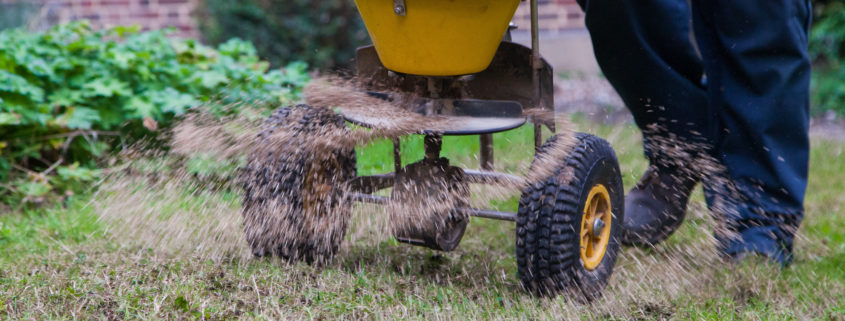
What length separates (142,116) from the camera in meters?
2.95

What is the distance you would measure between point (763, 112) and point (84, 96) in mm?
2364

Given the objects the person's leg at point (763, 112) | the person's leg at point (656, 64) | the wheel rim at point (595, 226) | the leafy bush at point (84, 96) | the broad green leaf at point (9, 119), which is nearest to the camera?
the wheel rim at point (595, 226)

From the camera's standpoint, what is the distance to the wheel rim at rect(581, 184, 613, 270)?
6.29 feet

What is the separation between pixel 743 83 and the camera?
91.0 inches

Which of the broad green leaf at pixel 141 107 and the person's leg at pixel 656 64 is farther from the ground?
the person's leg at pixel 656 64

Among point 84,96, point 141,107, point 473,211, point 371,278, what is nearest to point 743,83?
point 473,211

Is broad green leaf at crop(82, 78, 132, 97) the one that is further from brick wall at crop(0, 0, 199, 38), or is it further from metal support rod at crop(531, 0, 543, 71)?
brick wall at crop(0, 0, 199, 38)

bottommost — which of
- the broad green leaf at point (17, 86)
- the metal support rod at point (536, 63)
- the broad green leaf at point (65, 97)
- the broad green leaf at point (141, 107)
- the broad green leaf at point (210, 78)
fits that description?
the broad green leaf at point (141, 107)

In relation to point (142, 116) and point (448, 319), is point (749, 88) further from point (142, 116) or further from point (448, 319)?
point (142, 116)

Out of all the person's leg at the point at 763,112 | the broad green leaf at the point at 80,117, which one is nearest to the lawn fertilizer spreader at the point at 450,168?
the person's leg at the point at 763,112

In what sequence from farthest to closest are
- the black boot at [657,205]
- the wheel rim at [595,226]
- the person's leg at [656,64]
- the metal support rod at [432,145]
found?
the black boot at [657,205] → the person's leg at [656,64] → the metal support rod at [432,145] → the wheel rim at [595,226]

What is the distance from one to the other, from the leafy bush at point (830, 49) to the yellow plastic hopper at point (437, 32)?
3.83m

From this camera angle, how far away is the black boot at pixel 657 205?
2.44m

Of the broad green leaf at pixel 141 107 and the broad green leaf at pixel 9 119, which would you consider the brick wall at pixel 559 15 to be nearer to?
the broad green leaf at pixel 141 107
